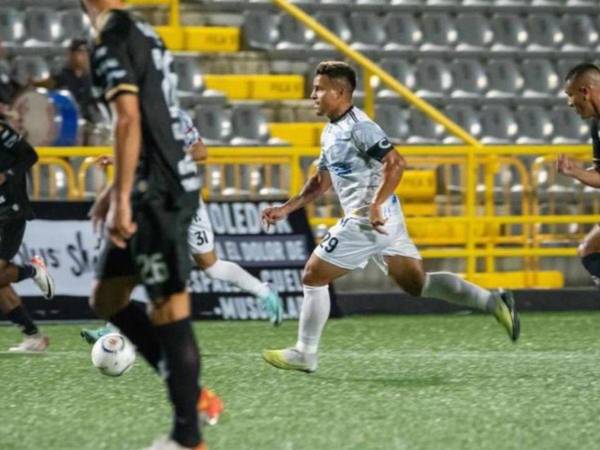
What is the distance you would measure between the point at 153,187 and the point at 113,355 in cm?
261

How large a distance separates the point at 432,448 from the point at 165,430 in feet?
3.68

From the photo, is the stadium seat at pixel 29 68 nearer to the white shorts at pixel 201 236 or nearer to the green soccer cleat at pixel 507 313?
the white shorts at pixel 201 236

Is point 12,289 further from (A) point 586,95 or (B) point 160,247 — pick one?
(B) point 160,247

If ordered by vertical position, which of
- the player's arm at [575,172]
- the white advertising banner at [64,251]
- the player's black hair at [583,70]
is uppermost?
→ the player's black hair at [583,70]

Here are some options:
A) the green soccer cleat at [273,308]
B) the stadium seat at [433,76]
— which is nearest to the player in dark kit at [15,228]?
the green soccer cleat at [273,308]

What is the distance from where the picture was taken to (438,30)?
1842 centimetres

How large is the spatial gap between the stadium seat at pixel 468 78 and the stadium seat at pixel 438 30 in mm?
316

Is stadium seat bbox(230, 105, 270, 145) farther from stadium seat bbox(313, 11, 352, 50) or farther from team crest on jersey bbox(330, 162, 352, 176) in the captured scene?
team crest on jersey bbox(330, 162, 352, 176)

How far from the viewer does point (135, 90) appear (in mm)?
5578

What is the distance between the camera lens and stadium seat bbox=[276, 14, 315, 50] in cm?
1767

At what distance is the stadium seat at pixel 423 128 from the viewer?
679 inches

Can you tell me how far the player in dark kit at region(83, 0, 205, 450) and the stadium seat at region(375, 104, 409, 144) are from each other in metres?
11.2

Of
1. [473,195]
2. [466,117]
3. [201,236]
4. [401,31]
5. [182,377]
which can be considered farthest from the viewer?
[401,31]

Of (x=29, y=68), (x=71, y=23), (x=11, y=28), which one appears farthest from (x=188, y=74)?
(x=11, y=28)
